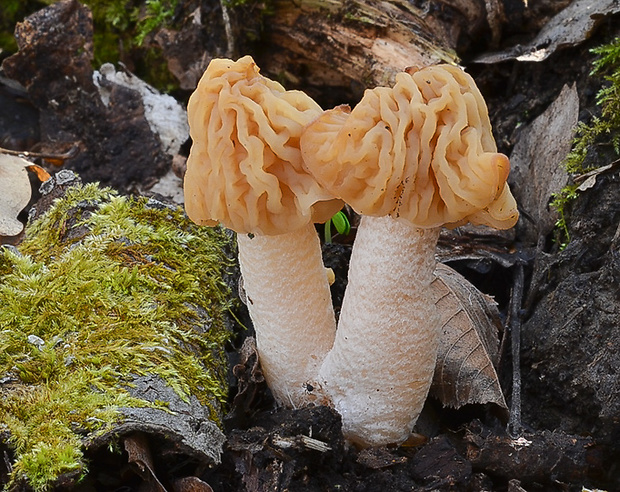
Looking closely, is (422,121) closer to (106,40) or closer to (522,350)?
(522,350)

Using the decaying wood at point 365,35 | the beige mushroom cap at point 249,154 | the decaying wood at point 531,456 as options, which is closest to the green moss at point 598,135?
the decaying wood at point 365,35

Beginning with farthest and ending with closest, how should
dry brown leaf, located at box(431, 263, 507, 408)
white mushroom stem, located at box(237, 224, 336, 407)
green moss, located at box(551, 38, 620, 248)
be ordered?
green moss, located at box(551, 38, 620, 248) → dry brown leaf, located at box(431, 263, 507, 408) → white mushroom stem, located at box(237, 224, 336, 407)

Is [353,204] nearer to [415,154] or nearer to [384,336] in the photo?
[415,154]

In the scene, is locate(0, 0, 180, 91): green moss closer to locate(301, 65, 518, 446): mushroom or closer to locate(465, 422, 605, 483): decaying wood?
locate(301, 65, 518, 446): mushroom

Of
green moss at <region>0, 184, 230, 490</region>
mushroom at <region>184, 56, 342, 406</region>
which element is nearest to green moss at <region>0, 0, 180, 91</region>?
green moss at <region>0, 184, 230, 490</region>

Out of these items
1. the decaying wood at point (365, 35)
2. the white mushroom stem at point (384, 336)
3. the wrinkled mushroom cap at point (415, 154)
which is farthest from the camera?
the decaying wood at point (365, 35)

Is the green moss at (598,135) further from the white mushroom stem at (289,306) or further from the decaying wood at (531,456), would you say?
the white mushroom stem at (289,306)

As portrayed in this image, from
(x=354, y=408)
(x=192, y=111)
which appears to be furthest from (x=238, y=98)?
(x=354, y=408)

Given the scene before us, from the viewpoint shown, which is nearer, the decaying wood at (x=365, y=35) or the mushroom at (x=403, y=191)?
the mushroom at (x=403, y=191)
